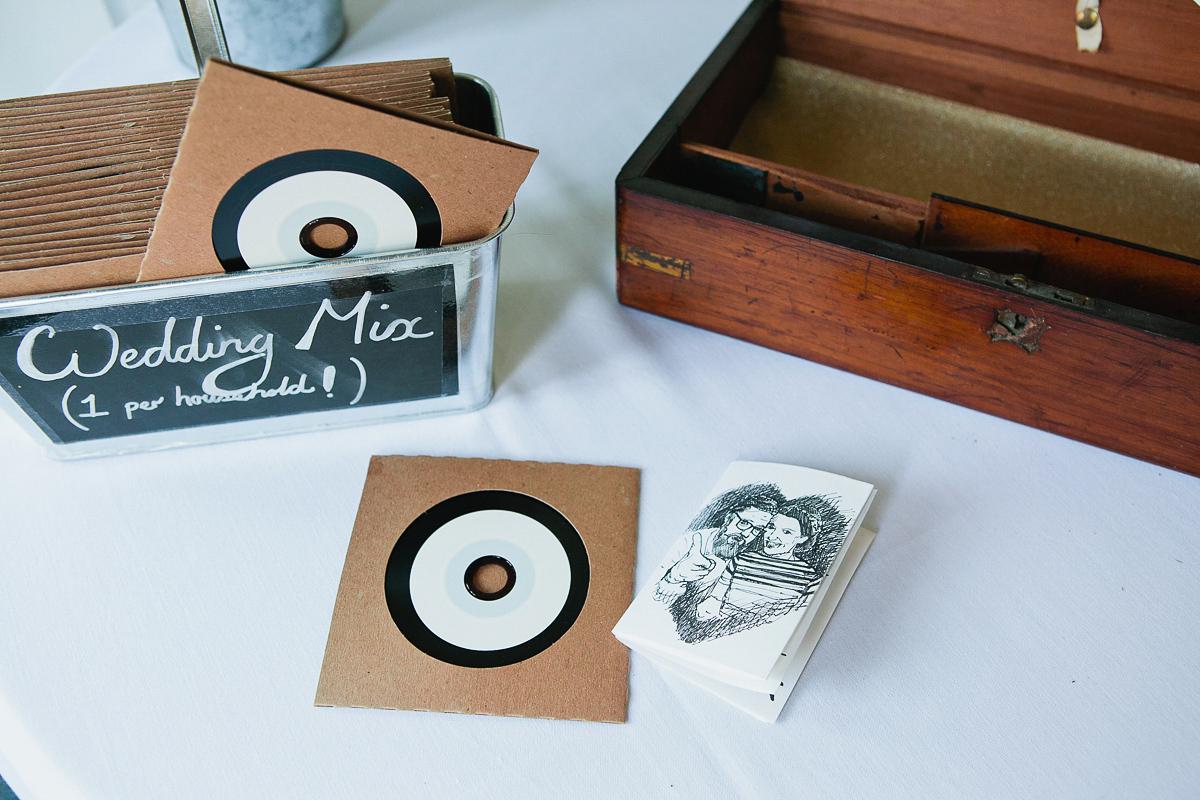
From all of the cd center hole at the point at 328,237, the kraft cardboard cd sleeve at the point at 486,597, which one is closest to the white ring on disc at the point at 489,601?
the kraft cardboard cd sleeve at the point at 486,597

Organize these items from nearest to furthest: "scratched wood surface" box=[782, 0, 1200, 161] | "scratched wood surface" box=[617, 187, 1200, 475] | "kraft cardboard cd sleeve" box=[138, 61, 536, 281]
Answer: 1. "kraft cardboard cd sleeve" box=[138, 61, 536, 281]
2. "scratched wood surface" box=[617, 187, 1200, 475]
3. "scratched wood surface" box=[782, 0, 1200, 161]

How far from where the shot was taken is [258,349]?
1.57 feet

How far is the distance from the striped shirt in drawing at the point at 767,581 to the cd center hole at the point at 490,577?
12 cm

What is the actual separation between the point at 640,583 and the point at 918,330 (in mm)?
225

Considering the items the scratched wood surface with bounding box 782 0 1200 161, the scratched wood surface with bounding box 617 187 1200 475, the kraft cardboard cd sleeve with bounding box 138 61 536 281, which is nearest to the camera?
the kraft cardboard cd sleeve with bounding box 138 61 536 281

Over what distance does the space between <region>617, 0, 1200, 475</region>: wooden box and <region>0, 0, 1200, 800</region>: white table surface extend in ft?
0.11

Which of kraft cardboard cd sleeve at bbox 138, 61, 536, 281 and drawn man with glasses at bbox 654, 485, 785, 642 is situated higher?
kraft cardboard cd sleeve at bbox 138, 61, 536, 281

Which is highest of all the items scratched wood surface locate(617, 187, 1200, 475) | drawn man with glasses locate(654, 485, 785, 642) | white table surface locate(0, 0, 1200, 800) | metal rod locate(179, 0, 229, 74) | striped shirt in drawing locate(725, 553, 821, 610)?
metal rod locate(179, 0, 229, 74)

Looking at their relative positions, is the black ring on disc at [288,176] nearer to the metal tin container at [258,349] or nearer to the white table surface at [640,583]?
the metal tin container at [258,349]

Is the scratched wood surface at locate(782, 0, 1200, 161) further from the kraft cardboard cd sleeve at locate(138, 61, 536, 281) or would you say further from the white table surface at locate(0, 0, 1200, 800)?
the kraft cardboard cd sleeve at locate(138, 61, 536, 281)

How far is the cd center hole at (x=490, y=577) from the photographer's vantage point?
0.47 meters

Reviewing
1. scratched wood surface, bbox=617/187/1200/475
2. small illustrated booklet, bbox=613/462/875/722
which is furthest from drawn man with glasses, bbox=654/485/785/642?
scratched wood surface, bbox=617/187/1200/475

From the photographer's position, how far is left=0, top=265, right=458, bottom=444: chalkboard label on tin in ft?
1.46

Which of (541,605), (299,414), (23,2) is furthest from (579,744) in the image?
(23,2)
